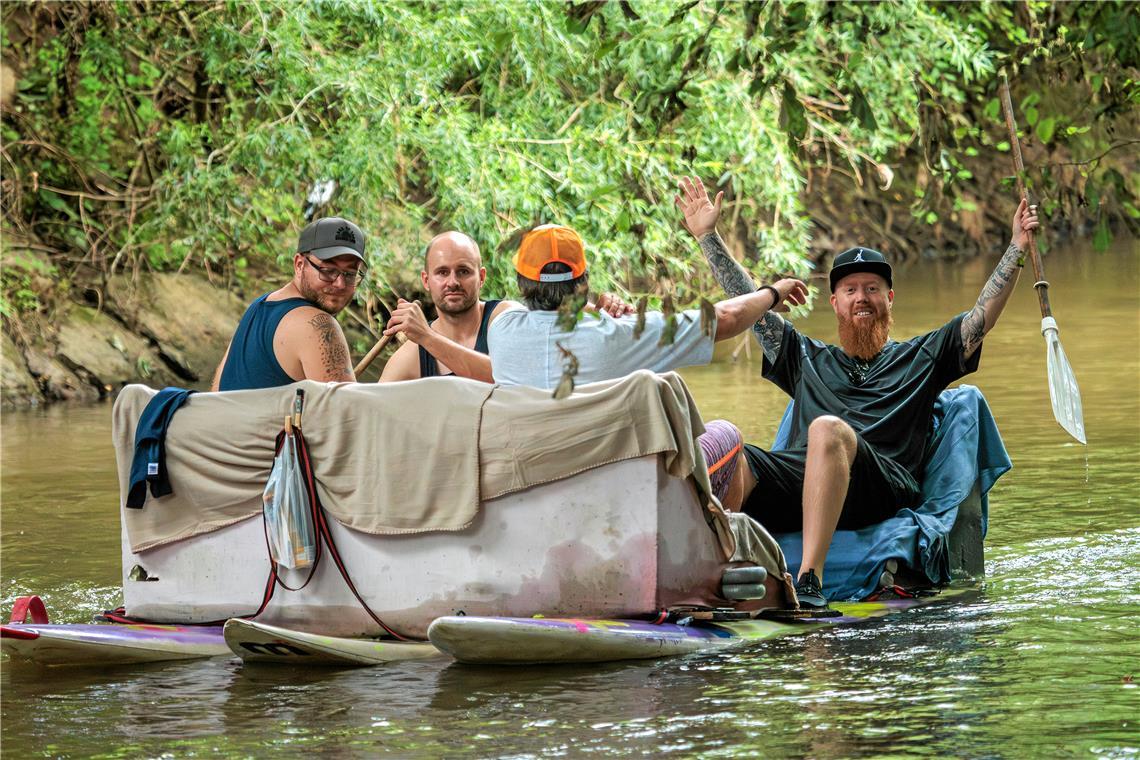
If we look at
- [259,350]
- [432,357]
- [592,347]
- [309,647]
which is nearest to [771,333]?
[432,357]

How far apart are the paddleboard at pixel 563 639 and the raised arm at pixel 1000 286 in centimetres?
161

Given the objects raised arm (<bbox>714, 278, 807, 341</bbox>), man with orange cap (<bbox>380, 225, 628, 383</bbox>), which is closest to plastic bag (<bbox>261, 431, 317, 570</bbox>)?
man with orange cap (<bbox>380, 225, 628, 383</bbox>)

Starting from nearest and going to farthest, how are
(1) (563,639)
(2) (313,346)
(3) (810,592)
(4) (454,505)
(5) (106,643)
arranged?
(1) (563,639) < (4) (454,505) < (5) (106,643) < (2) (313,346) < (3) (810,592)

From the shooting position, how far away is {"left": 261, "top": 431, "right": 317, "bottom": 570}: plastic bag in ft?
18.4

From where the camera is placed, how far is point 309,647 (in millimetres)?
5531

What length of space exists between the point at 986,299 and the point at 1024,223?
42 cm

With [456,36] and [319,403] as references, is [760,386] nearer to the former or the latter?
[456,36]

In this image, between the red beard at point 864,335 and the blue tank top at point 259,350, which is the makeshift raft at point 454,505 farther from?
the red beard at point 864,335

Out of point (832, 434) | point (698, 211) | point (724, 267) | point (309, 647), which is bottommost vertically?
point (309, 647)

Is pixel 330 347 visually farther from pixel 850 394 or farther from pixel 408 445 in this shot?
pixel 850 394

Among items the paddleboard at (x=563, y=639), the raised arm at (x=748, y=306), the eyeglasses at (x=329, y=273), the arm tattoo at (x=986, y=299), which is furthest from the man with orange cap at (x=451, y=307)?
the arm tattoo at (x=986, y=299)

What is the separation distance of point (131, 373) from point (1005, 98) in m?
11.5

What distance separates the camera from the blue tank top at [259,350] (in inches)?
238

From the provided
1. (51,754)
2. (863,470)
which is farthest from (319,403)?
(863,470)
